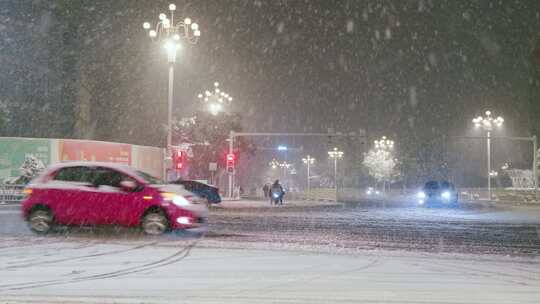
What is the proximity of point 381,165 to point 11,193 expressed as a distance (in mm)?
82967

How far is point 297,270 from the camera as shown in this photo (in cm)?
975

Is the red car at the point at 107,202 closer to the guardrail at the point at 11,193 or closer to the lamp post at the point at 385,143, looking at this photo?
the guardrail at the point at 11,193

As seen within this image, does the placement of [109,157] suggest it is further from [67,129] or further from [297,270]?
[297,270]

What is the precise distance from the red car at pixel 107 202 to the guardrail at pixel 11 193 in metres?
17.7

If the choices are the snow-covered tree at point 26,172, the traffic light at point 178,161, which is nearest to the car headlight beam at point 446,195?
the traffic light at point 178,161

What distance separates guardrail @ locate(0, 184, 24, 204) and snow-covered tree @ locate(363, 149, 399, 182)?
81339 mm

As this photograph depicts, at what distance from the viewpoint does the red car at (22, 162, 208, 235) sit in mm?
14695

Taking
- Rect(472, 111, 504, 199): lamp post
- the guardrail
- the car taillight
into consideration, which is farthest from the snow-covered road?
Rect(472, 111, 504, 199): lamp post

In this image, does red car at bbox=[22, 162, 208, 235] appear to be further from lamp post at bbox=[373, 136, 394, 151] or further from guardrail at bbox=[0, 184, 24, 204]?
lamp post at bbox=[373, 136, 394, 151]

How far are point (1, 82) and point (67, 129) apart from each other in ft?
25.3

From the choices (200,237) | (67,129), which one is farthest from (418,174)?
(200,237)

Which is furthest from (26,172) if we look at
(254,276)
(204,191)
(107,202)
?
(254,276)

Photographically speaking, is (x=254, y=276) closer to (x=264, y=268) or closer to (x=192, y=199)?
(x=264, y=268)

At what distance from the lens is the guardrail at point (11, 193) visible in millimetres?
31344
